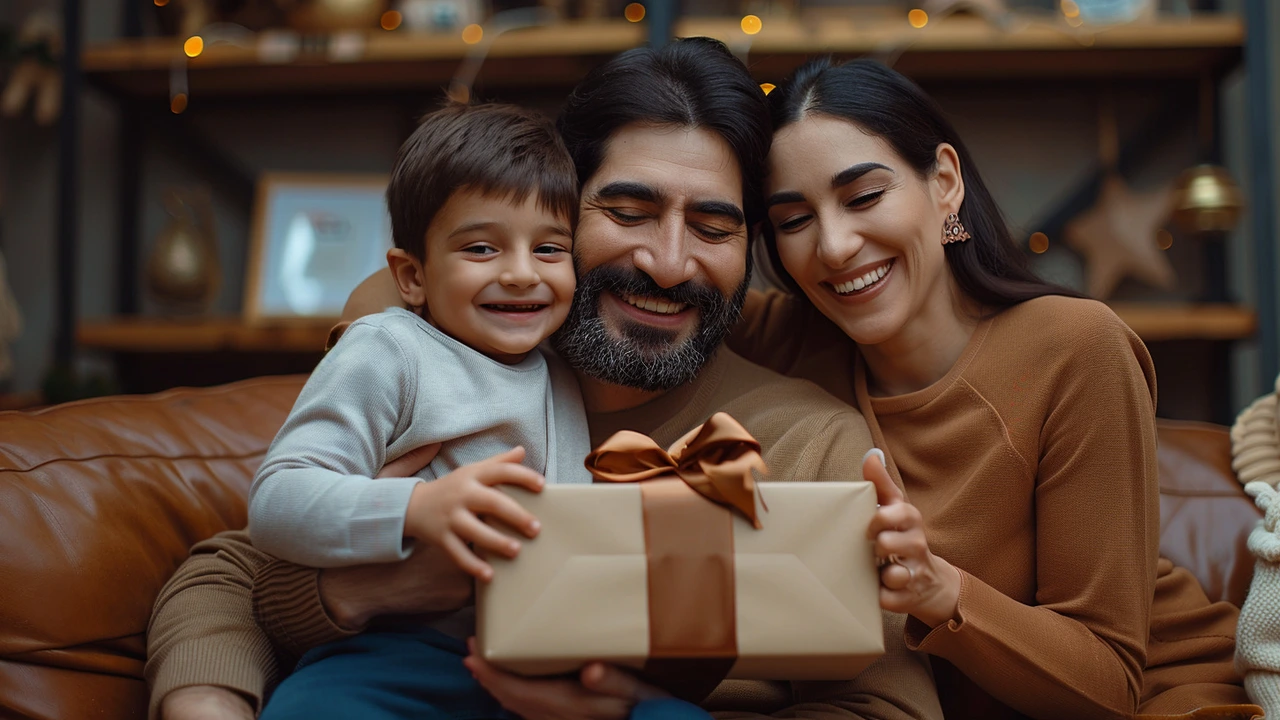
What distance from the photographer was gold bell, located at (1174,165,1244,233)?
3.00 metres

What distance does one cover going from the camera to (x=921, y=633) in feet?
4.38

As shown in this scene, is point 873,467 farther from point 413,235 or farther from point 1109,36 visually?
point 1109,36

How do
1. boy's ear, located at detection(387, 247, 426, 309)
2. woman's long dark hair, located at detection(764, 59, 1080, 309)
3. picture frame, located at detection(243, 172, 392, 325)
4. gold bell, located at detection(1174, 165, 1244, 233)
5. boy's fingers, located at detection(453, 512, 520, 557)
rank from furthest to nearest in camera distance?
picture frame, located at detection(243, 172, 392, 325) < gold bell, located at detection(1174, 165, 1244, 233) < woman's long dark hair, located at detection(764, 59, 1080, 309) < boy's ear, located at detection(387, 247, 426, 309) < boy's fingers, located at detection(453, 512, 520, 557)

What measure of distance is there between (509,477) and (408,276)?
0.54m

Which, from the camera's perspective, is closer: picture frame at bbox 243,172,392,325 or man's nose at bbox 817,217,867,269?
man's nose at bbox 817,217,867,269

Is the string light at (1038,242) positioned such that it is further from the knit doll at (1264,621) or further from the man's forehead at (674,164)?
the man's forehead at (674,164)

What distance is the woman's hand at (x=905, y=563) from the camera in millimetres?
1134

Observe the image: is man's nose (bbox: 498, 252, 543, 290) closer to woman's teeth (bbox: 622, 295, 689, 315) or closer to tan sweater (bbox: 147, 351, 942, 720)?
woman's teeth (bbox: 622, 295, 689, 315)

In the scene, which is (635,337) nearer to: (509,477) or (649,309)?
(649,309)

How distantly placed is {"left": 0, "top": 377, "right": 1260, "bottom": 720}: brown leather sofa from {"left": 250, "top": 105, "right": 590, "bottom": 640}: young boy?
41 centimetres

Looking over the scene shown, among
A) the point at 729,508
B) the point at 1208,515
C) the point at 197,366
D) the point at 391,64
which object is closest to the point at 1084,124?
the point at 1208,515

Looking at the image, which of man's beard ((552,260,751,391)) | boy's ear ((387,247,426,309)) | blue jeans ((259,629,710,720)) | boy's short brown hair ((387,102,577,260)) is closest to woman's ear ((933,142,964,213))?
man's beard ((552,260,751,391))

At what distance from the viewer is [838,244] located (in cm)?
155

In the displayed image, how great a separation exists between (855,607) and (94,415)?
133 centimetres
